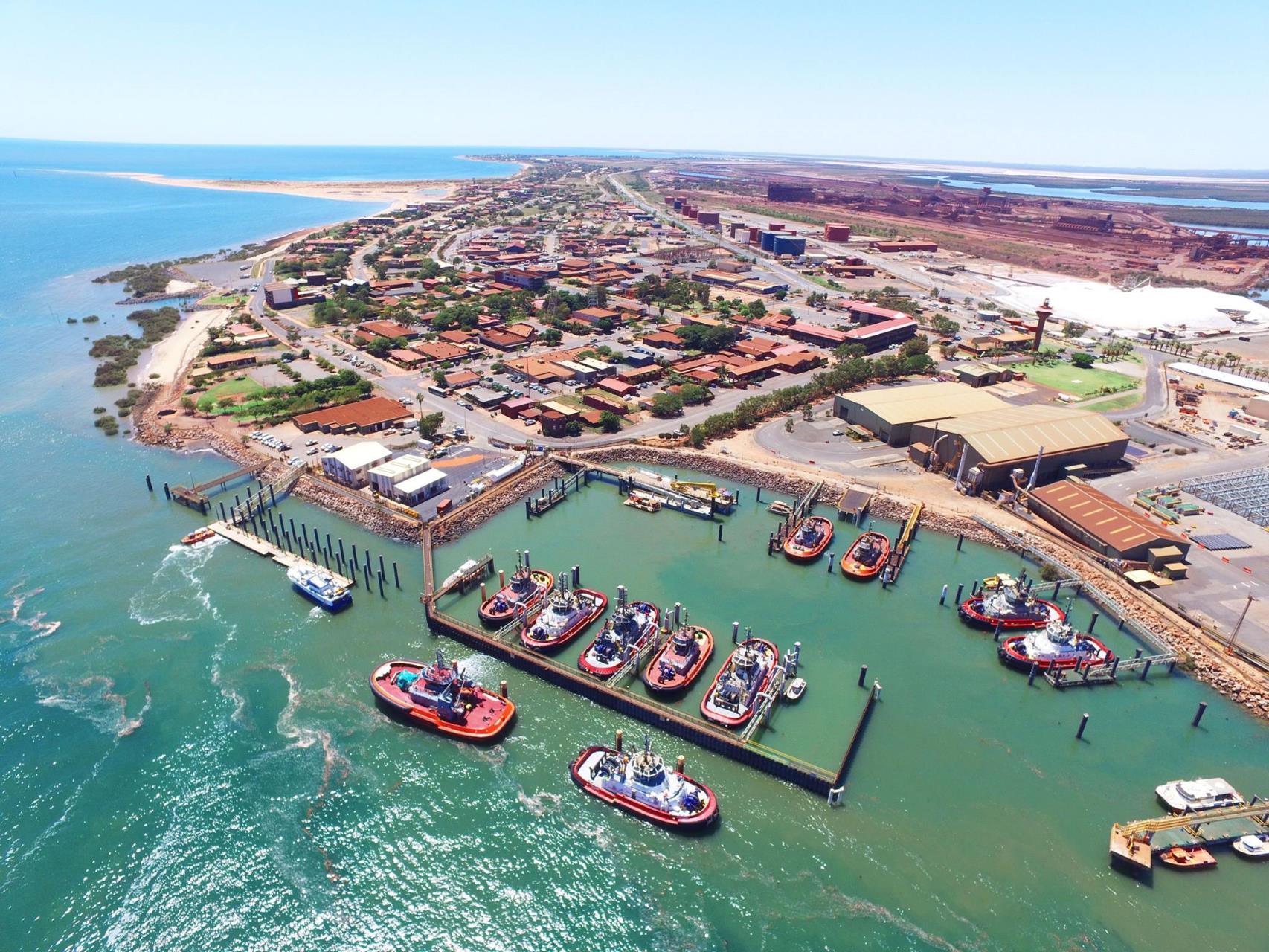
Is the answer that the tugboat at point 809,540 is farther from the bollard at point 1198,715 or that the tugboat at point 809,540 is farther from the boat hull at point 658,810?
the bollard at point 1198,715

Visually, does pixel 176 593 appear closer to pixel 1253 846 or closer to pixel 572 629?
pixel 572 629

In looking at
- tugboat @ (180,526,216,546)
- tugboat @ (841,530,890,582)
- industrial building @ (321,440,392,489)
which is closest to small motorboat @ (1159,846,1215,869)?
tugboat @ (841,530,890,582)

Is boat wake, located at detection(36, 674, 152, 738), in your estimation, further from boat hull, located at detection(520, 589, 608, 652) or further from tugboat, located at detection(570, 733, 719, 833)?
tugboat, located at detection(570, 733, 719, 833)

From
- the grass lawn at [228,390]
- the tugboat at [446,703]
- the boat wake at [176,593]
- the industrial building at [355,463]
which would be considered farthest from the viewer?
the grass lawn at [228,390]

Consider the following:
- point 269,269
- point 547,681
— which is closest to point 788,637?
point 547,681

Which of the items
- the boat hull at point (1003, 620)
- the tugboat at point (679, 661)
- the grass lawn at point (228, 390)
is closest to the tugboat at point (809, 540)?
the boat hull at point (1003, 620)

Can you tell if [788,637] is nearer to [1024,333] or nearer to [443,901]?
[443,901]

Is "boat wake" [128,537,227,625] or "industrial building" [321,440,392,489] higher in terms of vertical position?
"industrial building" [321,440,392,489]
